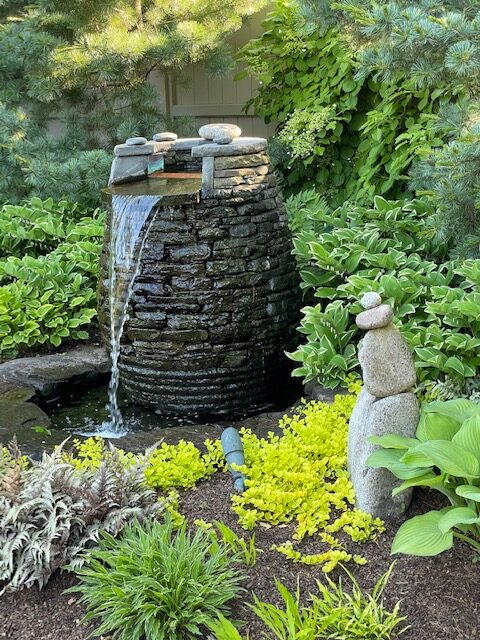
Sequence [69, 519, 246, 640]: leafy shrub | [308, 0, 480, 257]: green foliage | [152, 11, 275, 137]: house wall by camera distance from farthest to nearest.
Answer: [152, 11, 275, 137]: house wall → [308, 0, 480, 257]: green foliage → [69, 519, 246, 640]: leafy shrub

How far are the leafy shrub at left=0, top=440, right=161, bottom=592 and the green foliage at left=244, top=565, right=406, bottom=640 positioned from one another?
2.12 feet

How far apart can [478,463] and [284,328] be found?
7.46ft

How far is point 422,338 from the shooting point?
3689 millimetres

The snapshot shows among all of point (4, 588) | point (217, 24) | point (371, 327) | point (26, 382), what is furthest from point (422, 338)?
point (217, 24)

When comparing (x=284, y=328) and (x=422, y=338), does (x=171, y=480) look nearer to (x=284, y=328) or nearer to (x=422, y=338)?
(x=422, y=338)

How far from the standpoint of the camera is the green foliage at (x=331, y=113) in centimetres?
546

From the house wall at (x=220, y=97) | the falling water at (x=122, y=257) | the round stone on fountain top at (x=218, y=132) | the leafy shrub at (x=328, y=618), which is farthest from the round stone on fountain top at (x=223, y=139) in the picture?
the house wall at (x=220, y=97)

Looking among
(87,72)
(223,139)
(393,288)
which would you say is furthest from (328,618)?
(87,72)

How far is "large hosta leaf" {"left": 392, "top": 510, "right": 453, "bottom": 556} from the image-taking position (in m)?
2.41

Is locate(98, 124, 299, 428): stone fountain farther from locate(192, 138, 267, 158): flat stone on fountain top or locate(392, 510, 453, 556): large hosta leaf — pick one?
locate(392, 510, 453, 556): large hosta leaf

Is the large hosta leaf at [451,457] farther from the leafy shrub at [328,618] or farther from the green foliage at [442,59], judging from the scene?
the green foliage at [442,59]

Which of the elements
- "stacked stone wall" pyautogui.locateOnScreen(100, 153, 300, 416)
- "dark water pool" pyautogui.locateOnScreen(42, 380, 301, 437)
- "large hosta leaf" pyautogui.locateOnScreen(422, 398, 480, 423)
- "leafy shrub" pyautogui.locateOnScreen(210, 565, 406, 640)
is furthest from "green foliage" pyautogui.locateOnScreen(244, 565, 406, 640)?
"stacked stone wall" pyautogui.locateOnScreen(100, 153, 300, 416)

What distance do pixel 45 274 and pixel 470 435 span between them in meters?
3.83

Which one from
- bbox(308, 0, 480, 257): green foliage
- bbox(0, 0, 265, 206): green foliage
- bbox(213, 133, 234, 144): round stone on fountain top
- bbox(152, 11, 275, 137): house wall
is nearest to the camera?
bbox(308, 0, 480, 257): green foliage
